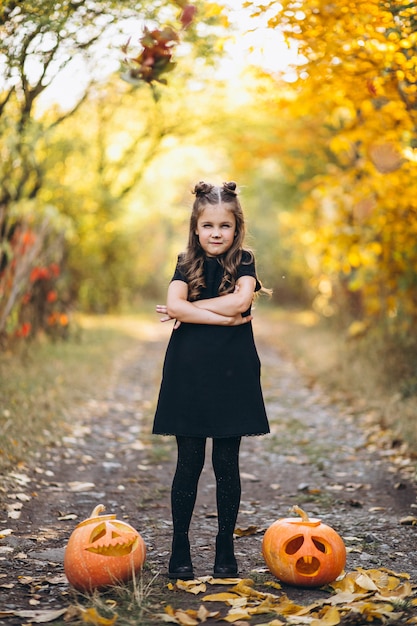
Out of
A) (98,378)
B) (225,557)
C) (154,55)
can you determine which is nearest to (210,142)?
(98,378)

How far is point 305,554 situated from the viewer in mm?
3361

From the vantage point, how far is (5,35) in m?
5.16

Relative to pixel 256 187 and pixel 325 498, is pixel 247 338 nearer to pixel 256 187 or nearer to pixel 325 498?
pixel 325 498

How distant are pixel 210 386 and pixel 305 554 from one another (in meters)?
0.84

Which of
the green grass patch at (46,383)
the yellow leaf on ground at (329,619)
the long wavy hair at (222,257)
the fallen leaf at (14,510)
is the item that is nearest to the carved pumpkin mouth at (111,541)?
the yellow leaf on ground at (329,619)

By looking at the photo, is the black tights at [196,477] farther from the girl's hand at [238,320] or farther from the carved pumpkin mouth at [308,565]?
the girl's hand at [238,320]

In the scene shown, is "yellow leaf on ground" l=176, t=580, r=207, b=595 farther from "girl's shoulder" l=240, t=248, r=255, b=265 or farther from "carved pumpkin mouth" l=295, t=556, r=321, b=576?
"girl's shoulder" l=240, t=248, r=255, b=265

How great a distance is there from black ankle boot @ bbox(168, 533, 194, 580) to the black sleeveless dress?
0.50 meters

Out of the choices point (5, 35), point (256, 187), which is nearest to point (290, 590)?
point (5, 35)

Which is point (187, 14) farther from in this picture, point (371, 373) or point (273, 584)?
point (371, 373)

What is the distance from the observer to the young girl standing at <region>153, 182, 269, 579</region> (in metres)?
3.49

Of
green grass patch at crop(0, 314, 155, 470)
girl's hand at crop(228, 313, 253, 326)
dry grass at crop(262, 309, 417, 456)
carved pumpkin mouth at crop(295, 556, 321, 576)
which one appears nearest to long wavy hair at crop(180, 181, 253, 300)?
girl's hand at crop(228, 313, 253, 326)

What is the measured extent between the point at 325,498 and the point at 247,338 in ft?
6.18

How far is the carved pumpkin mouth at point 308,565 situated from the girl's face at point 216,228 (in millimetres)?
1431
